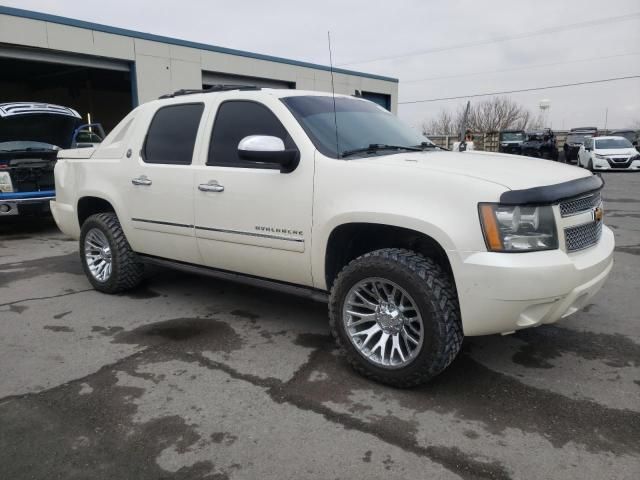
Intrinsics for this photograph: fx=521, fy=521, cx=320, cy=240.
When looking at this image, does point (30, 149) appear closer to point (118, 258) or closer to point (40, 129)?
point (40, 129)

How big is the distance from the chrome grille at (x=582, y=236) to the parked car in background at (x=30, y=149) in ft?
27.6

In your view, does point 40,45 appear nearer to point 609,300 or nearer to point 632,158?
point 609,300

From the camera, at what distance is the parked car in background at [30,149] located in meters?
8.62

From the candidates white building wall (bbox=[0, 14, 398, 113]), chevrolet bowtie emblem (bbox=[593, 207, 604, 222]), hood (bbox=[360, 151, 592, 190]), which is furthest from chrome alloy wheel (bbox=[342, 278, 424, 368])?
white building wall (bbox=[0, 14, 398, 113])

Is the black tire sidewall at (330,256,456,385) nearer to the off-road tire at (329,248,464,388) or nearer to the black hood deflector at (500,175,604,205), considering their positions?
the off-road tire at (329,248,464,388)

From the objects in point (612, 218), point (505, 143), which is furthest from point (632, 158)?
point (612, 218)

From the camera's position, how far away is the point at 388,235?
11.7ft

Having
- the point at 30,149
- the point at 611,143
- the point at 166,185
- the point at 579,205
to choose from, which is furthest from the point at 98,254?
the point at 611,143

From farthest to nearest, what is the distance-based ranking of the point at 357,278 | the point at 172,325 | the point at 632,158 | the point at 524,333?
the point at 632,158, the point at 172,325, the point at 524,333, the point at 357,278

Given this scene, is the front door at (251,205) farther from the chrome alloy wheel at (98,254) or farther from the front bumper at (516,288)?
the chrome alloy wheel at (98,254)

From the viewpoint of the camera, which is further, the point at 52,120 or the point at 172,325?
the point at 52,120

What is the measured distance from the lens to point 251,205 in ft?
12.7

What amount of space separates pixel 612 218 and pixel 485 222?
835cm

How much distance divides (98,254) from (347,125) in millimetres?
3135
